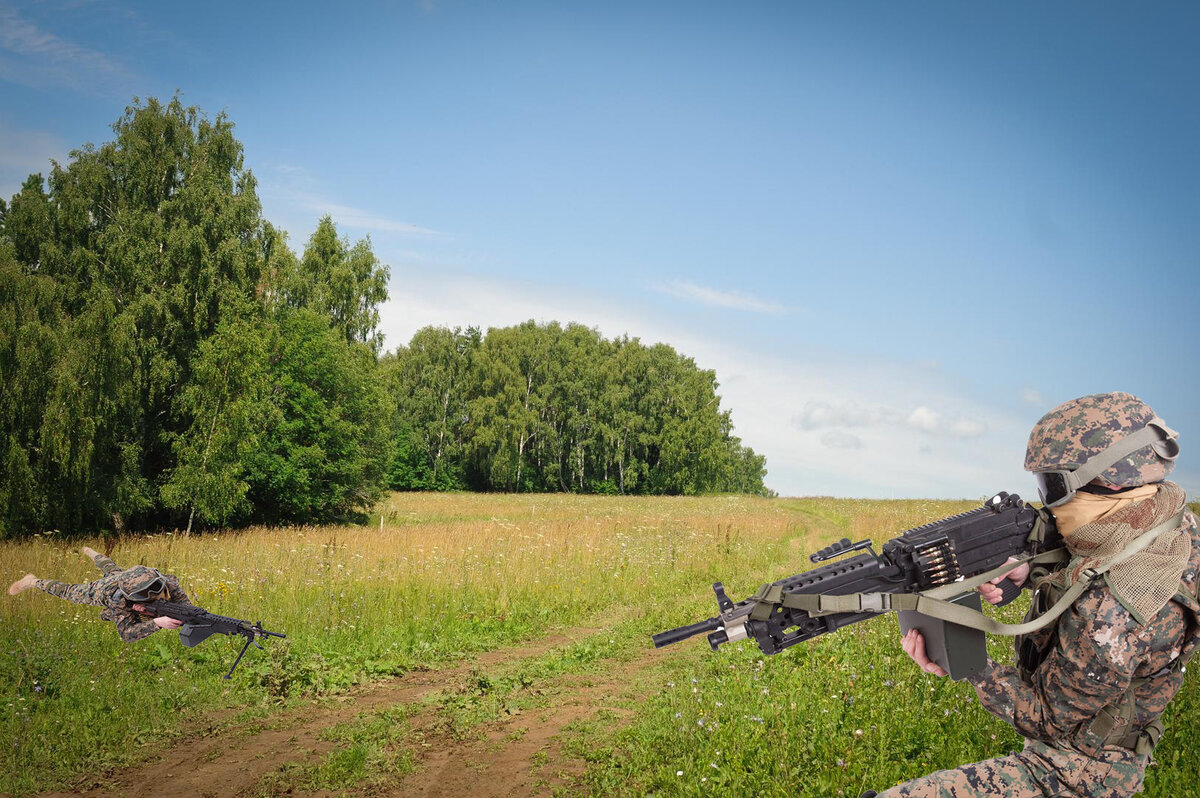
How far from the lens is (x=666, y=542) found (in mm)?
19906

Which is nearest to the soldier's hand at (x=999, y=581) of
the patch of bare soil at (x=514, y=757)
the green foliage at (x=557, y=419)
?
the patch of bare soil at (x=514, y=757)

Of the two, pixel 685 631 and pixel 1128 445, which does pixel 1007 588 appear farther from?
pixel 685 631

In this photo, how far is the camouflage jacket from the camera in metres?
2.63

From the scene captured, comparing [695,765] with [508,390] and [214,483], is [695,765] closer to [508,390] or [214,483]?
[214,483]

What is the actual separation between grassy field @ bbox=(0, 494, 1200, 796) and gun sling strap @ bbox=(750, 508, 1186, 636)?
2.95 m

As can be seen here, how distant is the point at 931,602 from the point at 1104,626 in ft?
1.89

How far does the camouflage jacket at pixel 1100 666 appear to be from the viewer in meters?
2.63

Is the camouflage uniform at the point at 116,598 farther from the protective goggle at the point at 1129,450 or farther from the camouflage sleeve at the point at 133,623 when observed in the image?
the protective goggle at the point at 1129,450

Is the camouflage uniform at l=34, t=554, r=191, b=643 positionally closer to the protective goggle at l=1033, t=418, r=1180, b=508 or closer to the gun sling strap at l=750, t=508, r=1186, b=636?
the gun sling strap at l=750, t=508, r=1186, b=636

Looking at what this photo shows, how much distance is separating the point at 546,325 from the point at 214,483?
61.9 m

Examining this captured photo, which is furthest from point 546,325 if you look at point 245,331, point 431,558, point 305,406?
point 431,558

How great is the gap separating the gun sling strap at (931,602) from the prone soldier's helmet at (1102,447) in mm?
230

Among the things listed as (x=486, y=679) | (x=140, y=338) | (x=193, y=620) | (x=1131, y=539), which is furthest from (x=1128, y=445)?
(x=140, y=338)

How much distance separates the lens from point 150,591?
14.9 ft
